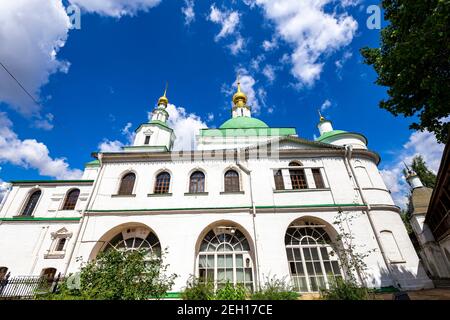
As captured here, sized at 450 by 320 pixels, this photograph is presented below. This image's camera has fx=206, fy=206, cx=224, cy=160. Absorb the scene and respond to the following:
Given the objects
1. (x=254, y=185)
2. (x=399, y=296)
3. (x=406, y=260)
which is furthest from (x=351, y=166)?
(x=399, y=296)

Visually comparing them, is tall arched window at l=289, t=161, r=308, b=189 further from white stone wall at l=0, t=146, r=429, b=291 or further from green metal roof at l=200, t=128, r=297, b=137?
green metal roof at l=200, t=128, r=297, b=137

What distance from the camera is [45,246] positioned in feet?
47.5

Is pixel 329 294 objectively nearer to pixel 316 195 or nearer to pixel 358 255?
pixel 358 255

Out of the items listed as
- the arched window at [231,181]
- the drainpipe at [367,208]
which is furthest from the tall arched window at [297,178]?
the arched window at [231,181]

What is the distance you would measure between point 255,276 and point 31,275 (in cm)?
1450

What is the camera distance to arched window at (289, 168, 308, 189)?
1294 cm

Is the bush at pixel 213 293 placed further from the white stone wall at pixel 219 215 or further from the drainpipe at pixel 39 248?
the drainpipe at pixel 39 248

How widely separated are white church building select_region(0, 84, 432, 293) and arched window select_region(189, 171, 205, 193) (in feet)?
0.21

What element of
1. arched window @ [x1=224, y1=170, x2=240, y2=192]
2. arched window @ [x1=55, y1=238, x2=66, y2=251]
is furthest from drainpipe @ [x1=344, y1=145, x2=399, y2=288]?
arched window @ [x1=55, y1=238, x2=66, y2=251]

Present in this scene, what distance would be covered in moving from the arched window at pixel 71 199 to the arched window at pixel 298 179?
670 inches

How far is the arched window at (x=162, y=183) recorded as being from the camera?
42.9 ft

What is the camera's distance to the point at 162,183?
13.4 metres

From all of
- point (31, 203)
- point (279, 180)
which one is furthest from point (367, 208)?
point (31, 203)

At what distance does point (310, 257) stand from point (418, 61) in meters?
10.1
